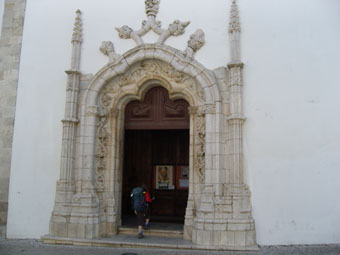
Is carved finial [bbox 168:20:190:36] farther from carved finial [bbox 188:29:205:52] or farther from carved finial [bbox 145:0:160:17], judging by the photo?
carved finial [bbox 145:0:160:17]

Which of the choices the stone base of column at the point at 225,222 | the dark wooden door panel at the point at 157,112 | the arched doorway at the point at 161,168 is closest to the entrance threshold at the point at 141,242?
the stone base of column at the point at 225,222

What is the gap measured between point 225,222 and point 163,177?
416 cm

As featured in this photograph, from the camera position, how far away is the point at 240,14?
8102mm

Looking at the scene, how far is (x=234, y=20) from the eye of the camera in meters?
7.98

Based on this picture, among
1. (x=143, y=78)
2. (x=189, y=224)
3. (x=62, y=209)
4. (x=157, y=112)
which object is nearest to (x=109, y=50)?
(x=143, y=78)

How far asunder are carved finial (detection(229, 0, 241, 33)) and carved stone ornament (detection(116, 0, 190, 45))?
100cm

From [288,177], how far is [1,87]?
719 centimetres

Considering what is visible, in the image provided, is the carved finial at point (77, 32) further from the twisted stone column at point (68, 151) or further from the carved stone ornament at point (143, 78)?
the carved stone ornament at point (143, 78)

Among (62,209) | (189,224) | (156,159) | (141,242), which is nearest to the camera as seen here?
(141,242)

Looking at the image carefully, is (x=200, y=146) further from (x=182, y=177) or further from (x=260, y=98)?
(x=182, y=177)

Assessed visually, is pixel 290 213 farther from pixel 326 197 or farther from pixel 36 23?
pixel 36 23

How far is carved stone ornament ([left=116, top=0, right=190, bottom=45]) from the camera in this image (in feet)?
27.3

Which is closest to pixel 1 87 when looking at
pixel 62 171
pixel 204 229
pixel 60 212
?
pixel 62 171

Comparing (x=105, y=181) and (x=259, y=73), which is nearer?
(x=259, y=73)
